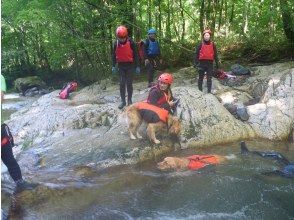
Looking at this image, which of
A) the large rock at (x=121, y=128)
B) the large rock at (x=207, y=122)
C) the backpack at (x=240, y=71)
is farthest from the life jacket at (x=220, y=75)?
the large rock at (x=207, y=122)

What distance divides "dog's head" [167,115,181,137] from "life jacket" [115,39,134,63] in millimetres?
1788

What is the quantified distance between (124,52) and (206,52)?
216cm

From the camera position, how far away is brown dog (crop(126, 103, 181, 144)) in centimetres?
748

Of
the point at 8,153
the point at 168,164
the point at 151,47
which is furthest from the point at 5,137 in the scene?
the point at 151,47

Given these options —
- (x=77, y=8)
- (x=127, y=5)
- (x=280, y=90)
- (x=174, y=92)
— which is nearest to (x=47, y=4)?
(x=77, y=8)

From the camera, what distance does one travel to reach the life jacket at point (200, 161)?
688 cm

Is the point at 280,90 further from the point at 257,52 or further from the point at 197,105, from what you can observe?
the point at 257,52

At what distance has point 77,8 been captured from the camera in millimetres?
14555

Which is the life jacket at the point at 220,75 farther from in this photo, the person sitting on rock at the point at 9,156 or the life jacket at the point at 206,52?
the person sitting on rock at the point at 9,156

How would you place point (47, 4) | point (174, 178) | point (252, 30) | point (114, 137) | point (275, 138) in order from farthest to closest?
point (252, 30), point (47, 4), point (275, 138), point (114, 137), point (174, 178)

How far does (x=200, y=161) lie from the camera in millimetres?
7000

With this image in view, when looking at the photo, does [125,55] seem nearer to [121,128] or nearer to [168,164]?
[121,128]

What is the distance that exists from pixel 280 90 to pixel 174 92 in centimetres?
265

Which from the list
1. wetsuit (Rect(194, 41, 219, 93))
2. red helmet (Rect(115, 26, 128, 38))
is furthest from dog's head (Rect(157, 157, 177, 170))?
wetsuit (Rect(194, 41, 219, 93))
